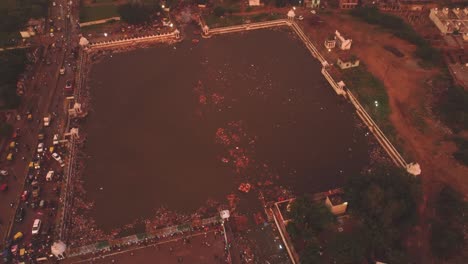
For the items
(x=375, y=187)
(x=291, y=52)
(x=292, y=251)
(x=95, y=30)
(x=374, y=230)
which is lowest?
(x=292, y=251)

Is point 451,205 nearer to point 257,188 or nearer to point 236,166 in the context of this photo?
point 257,188

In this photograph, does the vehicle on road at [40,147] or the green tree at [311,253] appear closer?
the green tree at [311,253]

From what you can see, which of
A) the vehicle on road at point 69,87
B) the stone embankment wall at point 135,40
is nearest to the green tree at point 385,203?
the stone embankment wall at point 135,40

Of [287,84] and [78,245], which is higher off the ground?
[287,84]

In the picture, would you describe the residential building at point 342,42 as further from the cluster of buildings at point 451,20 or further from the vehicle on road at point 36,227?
the vehicle on road at point 36,227

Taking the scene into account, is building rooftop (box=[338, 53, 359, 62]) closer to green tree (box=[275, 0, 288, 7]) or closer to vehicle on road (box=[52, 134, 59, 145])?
green tree (box=[275, 0, 288, 7])

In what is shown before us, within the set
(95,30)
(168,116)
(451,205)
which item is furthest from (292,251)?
(95,30)

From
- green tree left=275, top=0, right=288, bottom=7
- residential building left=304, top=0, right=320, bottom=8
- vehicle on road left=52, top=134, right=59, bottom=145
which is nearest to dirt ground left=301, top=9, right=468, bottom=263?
residential building left=304, top=0, right=320, bottom=8
